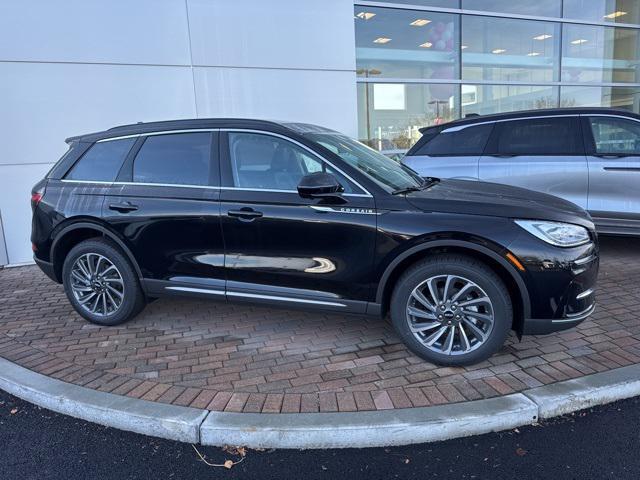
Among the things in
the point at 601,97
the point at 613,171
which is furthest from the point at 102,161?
the point at 601,97

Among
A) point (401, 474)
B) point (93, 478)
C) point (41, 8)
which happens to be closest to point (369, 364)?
point (401, 474)

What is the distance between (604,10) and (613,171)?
849cm

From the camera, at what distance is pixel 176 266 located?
13.3 feet

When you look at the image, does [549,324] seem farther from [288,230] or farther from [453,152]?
[453,152]

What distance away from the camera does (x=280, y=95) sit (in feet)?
25.2

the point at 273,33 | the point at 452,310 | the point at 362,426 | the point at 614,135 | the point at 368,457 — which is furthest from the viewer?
the point at 273,33

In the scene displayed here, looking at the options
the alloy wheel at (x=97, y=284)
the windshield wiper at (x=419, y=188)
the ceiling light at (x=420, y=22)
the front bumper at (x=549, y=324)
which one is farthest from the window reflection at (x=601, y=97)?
the alloy wheel at (x=97, y=284)

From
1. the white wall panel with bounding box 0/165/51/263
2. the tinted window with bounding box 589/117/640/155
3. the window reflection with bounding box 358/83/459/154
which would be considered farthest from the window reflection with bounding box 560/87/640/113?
the white wall panel with bounding box 0/165/51/263

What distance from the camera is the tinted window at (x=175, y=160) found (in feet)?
13.0

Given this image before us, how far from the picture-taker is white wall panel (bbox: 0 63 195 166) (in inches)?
259

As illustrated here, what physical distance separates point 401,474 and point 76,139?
4.02 metres

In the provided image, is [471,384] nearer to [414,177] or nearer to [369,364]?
[369,364]

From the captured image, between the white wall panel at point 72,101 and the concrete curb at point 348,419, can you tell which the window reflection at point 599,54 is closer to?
the white wall panel at point 72,101

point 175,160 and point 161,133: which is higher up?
point 161,133
